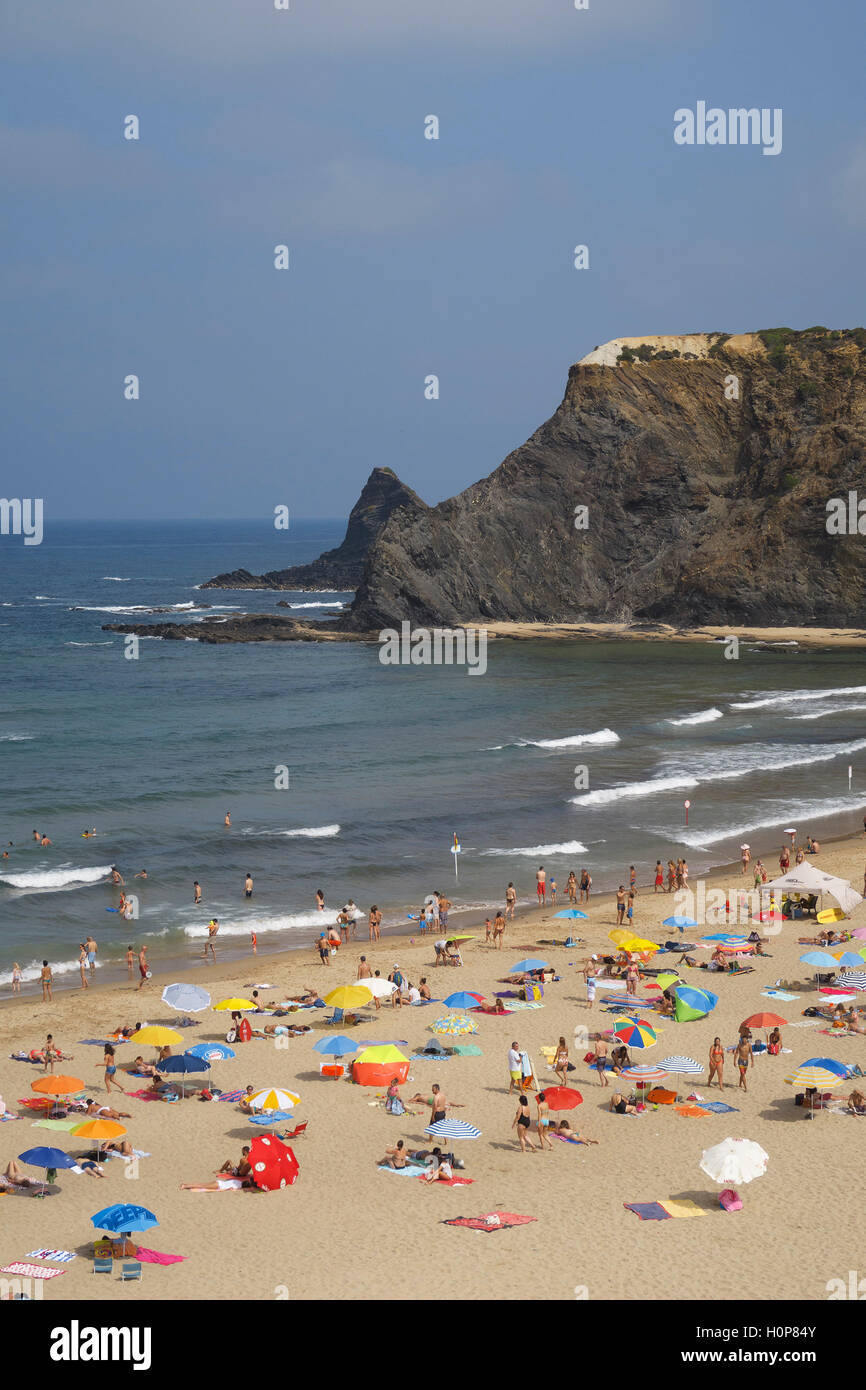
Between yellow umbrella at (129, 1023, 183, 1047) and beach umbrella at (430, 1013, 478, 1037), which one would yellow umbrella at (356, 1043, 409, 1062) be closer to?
beach umbrella at (430, 1013, 478, 1037)

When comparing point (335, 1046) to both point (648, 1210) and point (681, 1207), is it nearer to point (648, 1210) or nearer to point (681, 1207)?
point (648, 1210)

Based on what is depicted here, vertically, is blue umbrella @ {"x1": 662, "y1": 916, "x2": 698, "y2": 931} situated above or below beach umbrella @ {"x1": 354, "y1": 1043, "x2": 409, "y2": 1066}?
above

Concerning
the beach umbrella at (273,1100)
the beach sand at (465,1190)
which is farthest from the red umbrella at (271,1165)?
the beach umbrella at (273,1100)

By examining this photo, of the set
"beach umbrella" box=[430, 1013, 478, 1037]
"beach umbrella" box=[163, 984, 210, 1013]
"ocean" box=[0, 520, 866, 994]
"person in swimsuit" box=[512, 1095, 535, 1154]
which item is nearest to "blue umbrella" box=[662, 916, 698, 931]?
"ocean" box=[0, 520, 866, 994]

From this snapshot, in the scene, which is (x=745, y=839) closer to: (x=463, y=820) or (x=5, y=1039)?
(x=463, y=820)

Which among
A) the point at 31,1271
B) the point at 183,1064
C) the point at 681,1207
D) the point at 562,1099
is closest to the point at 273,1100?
the point at 183,1064

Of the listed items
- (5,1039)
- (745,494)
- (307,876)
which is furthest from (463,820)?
(745,494)

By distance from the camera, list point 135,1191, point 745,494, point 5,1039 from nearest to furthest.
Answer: point 135,1191
point 5,1039
point 745,494
